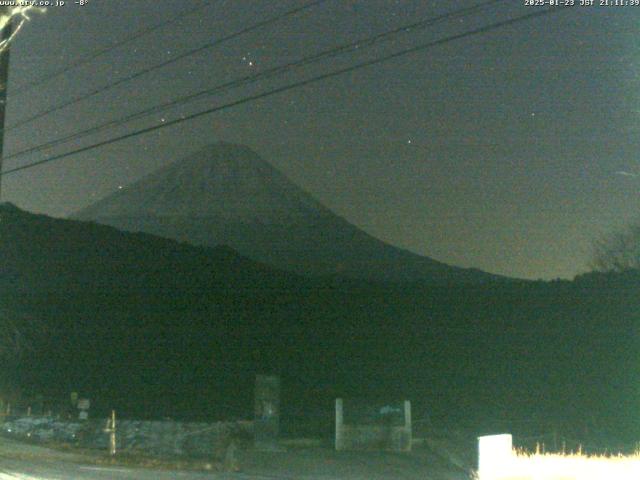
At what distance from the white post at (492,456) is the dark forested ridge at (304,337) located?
1974cm

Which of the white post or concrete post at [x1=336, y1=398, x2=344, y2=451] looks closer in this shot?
the white post

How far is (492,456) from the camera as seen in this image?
1181 cm

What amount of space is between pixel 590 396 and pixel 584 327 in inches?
277

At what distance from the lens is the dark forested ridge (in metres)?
45.2

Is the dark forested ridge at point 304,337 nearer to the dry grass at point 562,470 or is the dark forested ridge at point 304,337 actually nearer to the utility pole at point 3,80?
the dry grass at point 562,470

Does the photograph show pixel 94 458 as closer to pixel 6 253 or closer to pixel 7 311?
pixel 7 311

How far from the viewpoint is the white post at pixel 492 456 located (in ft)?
38.1

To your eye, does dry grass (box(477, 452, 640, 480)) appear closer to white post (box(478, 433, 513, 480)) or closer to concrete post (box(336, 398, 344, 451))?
white post (box(478, 433, 513, 480))

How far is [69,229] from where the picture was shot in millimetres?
79000

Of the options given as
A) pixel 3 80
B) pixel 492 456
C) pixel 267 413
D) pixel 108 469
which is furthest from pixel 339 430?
pixel 3 80

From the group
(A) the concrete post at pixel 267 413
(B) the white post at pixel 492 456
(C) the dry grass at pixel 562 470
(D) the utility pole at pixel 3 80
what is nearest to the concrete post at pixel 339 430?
(A) the concrete post at pixel 267 413

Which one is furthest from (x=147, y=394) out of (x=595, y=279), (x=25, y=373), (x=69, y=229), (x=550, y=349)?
(x=69, y=229)

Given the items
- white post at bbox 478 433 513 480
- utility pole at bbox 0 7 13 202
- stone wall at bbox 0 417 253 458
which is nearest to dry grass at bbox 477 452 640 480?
white post at bbox 478 433 513 480

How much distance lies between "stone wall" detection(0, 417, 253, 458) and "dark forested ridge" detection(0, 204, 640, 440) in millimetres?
14461
